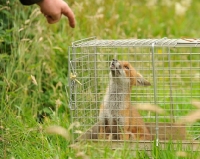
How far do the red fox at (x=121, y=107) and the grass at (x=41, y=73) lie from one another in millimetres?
408

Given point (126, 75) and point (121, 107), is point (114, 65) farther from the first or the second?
point (121, 107)

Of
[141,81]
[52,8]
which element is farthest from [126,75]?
[52,8]

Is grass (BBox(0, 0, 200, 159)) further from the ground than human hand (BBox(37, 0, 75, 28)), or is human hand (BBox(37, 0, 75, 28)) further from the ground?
human hand (BBox(37, 0, 75, 28))

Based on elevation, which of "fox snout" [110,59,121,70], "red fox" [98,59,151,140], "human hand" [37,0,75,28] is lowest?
"red fox" [98,59,151,140]

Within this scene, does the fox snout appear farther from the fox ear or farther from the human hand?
the human hand

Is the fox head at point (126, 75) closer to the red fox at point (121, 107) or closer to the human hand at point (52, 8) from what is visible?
the red fox at point (121, 107)

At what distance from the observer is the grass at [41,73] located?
167 inches

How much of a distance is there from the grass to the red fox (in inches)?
16.1

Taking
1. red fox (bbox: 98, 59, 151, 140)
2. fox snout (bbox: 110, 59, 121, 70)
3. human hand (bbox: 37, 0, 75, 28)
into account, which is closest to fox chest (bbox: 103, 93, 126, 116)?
red fox (bbox: 98, 59, 151, 140)

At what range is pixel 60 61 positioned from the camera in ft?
20.7

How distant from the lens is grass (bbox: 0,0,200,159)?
4242 millimetres

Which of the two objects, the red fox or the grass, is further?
the red fox

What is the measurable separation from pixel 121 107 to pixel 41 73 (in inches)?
43.1

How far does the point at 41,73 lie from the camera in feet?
19.1
